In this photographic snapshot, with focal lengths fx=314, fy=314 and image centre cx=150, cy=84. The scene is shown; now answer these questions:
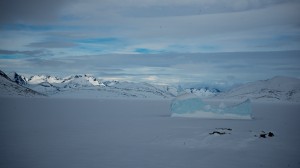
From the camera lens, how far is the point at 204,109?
48.3 m

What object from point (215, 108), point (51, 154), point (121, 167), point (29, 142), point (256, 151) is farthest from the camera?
point (215, 108)

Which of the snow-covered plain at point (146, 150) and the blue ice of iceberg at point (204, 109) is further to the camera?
the blue ice of iceberg at point (204, 109)

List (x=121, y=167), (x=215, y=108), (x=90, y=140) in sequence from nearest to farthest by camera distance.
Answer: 1. (x=121, y=167)
2. (x=90, y=140)
3. (x=215, y=108)

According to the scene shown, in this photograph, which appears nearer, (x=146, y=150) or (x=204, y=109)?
(x=146, y=150)

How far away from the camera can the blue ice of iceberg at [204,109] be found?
4497 cm

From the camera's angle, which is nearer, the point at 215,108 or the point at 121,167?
the point at 121,167

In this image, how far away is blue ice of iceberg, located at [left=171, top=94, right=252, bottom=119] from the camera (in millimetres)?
44969

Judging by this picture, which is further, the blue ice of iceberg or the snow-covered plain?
the blue ice of iceberg

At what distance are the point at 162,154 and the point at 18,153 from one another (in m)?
7.91

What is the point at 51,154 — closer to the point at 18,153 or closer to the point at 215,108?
the point at 18,153

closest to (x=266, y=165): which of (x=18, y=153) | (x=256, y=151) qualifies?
(x=256, y=151)

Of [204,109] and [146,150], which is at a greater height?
[204,109]

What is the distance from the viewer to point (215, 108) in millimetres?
47938

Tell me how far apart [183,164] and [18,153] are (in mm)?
9017
